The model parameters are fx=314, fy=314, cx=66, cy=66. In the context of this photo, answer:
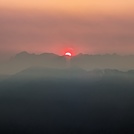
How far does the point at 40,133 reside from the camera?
16422mm

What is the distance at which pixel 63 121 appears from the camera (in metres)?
19.5

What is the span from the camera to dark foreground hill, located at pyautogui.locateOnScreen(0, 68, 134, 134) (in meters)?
16.9

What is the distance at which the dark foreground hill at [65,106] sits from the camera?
16.9 metres

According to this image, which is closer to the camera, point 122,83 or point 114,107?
point 114,107

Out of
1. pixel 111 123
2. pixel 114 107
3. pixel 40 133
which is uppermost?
pixel 114 107

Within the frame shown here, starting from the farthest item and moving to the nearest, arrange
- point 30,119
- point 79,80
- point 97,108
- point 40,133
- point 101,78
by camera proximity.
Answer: point 101,78 < point 79,80 < point 97,108 < point 30,119 < point 40,133

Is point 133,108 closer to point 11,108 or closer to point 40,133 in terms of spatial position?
point 40,133

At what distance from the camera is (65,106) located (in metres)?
19.3

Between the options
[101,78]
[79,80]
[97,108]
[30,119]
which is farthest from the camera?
[101,78]

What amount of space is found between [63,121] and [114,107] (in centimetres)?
332

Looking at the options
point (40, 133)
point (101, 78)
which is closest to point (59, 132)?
point (40, 133)

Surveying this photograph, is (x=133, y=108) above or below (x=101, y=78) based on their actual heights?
below

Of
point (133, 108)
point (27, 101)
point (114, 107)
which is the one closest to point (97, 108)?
point (114, 107)

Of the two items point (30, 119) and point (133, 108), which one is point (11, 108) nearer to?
point (30, 119)
